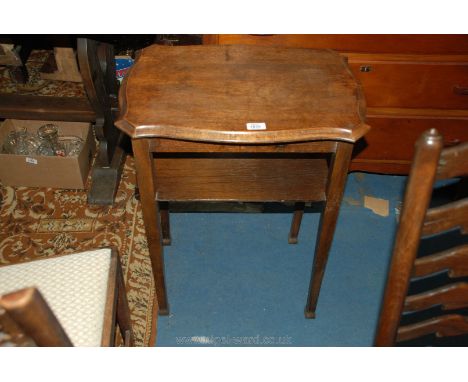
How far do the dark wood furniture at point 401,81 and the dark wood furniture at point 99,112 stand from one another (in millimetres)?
603

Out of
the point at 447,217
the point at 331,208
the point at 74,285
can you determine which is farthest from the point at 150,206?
the point at 447,217

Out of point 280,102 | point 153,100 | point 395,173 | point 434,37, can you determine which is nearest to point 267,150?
point 280,102

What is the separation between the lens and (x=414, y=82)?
1913mm

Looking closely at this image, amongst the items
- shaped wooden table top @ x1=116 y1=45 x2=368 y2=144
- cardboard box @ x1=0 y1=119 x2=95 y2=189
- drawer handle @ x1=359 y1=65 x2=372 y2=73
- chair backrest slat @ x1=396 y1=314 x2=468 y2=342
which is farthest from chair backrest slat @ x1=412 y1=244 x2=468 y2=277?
cardboard box @ x1=0 y1=119 x2=95 y2=189

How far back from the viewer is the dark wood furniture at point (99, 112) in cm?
216

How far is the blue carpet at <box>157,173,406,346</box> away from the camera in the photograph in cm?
186

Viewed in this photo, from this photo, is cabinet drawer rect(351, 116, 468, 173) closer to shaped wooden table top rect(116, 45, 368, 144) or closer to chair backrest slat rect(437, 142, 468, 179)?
shaped wooden table top rect(116, 45, 368, 144)

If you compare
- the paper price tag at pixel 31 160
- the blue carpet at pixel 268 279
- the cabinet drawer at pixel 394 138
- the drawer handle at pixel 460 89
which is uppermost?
the drawer handle at pixel 460 89

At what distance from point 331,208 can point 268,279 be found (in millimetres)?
645

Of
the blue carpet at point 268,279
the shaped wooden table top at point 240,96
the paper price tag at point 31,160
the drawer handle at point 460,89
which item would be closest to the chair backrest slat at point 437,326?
the shaped wooden table top at point 240,96

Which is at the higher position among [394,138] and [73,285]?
[394,138]

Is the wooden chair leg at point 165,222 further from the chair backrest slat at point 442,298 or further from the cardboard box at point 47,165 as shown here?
the chair backrest slat at point 442,298

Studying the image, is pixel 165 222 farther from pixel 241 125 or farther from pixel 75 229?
pixel 241 125

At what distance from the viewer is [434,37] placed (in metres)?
1.78
